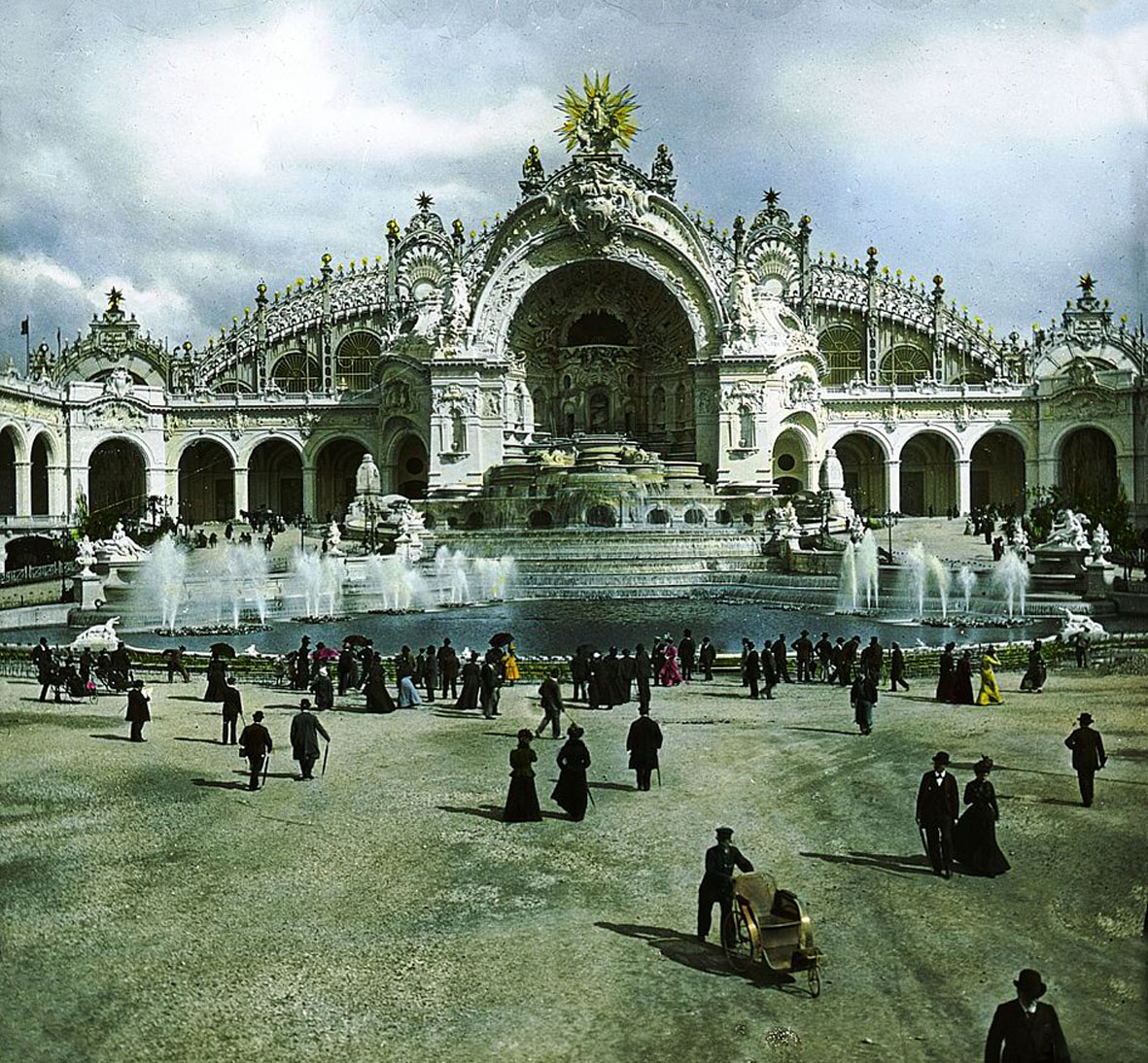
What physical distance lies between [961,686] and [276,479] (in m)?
52.9

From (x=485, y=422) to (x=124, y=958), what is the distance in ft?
160

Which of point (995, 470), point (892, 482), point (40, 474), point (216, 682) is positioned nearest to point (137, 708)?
point (216, 682)

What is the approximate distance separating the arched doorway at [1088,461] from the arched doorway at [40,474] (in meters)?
50.0

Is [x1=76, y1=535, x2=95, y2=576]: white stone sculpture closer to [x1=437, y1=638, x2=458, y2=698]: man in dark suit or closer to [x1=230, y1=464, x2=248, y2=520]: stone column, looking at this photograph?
[x1=437, y1=638, x2=458, y2=698]: man in dark suit

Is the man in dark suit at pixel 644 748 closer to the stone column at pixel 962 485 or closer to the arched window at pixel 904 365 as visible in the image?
the stone column at pixel 962 485

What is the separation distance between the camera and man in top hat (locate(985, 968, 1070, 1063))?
21.0 ft

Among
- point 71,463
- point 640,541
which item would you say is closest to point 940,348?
point 640,541

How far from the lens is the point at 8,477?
2069 inches

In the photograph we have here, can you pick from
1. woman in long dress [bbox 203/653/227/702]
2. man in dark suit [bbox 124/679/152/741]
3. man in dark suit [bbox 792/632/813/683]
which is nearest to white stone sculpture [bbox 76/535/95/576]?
woman in long dress [bbox 203/653/227/702]

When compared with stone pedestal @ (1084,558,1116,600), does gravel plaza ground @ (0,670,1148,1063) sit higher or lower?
lower

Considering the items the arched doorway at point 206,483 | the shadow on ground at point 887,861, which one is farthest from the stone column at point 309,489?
the shadow on ground at point 887,861

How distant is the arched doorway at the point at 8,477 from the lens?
52281 millimetres

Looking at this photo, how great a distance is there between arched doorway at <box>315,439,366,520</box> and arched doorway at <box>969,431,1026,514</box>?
3488 centimetres

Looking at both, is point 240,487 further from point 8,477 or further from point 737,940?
point 737,940
